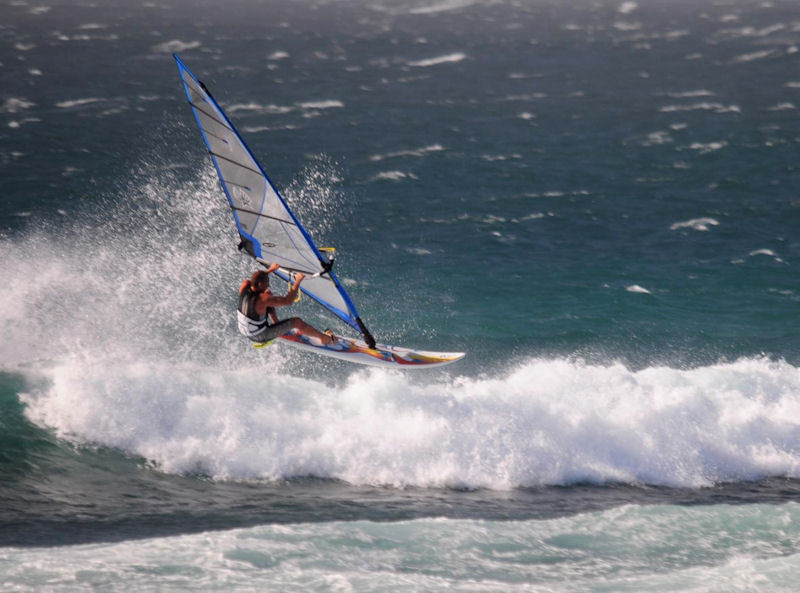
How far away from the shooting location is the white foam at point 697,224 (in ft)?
97.7

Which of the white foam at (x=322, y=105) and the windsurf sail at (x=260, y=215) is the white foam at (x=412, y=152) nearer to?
the white foam at (x=322, y=105)

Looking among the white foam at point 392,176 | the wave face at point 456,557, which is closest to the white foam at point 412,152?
the white foam at point 392,176

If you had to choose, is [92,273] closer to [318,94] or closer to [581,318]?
[581,318]

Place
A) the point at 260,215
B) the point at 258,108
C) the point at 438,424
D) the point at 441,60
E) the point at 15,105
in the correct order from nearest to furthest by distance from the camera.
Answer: the point at 260,215, the point at 438,424, the point at 15,105, the point at 258,108, the point at 441,60

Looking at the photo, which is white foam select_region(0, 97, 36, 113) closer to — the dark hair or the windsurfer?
the windsurfer

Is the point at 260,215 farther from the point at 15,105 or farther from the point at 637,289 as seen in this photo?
the point at 15,105

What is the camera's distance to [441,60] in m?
53.1

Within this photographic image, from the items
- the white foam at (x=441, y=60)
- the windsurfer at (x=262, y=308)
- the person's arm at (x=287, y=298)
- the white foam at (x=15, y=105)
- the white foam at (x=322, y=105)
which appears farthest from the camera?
the white foam at (x=441, y=60)

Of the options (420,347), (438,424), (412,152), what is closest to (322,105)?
(412,152)

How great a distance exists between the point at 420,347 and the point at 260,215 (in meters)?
7.32

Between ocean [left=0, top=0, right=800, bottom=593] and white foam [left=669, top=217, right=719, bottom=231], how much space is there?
0.45ft

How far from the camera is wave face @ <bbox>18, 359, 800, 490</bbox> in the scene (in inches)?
732

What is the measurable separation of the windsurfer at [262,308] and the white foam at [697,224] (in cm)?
1599

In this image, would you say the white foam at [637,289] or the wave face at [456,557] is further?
the white foam at [637,289]
